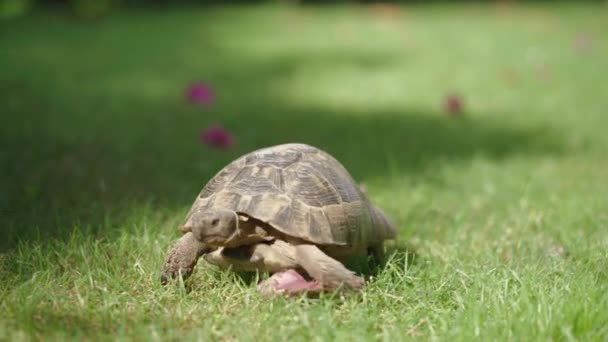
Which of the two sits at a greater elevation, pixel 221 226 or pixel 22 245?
pixel 221 226

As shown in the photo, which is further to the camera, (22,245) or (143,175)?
(143,175)

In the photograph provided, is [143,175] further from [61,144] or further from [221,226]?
[221,226]

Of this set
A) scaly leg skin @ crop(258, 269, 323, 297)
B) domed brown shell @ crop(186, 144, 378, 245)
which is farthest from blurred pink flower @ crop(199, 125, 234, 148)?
scaly leg skin @ crop(258, 269, 323, 297)

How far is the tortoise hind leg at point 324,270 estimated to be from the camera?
7.68 feet

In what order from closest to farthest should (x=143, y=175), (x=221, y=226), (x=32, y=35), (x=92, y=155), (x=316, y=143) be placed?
(x=221, y=226), (x=143, y=175), (x=92, y=155), (x=316, y=143), (x=32, y=35)

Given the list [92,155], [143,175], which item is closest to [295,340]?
[143,175]

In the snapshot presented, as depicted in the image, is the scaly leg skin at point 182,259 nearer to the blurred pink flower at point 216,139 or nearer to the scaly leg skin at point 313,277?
the scaly leg skin at point 313,277

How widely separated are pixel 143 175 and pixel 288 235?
199cm

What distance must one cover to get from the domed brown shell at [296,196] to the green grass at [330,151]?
23cm

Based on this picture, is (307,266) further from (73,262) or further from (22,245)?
(22,245)

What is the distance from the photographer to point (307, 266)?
2.37 meters

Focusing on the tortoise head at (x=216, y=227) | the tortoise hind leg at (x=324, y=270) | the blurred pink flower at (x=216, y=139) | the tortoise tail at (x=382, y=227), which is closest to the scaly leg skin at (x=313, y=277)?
the tortoise hind leg at (x=324, y=270)

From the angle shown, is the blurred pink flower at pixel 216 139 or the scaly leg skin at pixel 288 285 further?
the blurred pink flower at pixel 216 139

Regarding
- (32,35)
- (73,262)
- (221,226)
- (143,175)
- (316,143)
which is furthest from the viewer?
(32,35)
